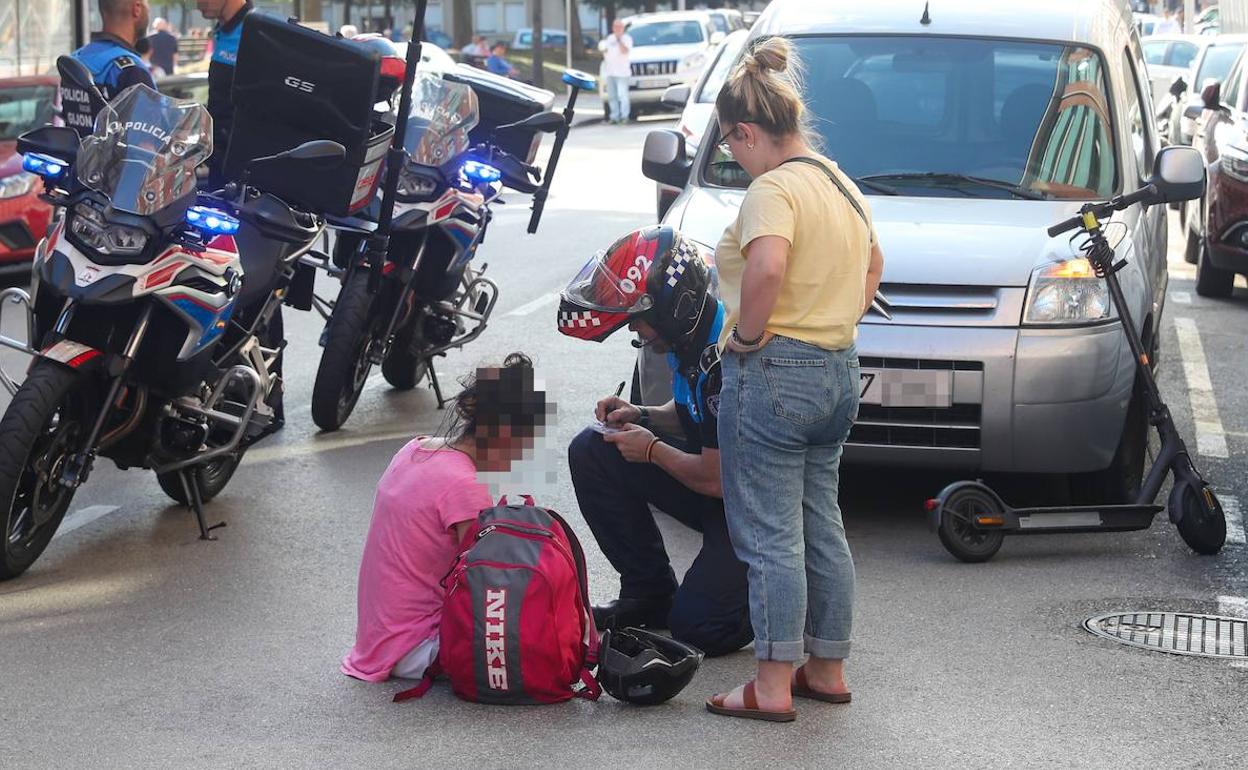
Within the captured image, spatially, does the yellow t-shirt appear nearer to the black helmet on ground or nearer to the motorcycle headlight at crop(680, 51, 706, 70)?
the black helmet on ground

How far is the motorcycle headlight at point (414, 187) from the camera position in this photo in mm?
8673

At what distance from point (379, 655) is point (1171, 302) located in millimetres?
9677

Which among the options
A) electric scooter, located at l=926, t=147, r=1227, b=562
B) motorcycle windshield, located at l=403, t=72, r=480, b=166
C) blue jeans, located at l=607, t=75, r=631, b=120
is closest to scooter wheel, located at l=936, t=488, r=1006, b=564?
electric scooter, located at l=926, t=147, r=1227, b=562

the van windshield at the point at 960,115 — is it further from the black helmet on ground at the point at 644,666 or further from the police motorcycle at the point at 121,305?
the black helmet on ground at the point at 644,666

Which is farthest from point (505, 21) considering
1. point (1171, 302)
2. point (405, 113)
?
point (405, 113)

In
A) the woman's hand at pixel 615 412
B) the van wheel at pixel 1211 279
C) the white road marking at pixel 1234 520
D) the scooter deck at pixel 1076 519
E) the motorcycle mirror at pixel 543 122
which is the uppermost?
the motorcycle mirror at pixel 543 122

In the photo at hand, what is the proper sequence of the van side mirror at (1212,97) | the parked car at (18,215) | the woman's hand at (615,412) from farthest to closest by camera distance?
the van side mirror at (1212,97)
the parked car at (18,215)
the woman's hand at (615,412)

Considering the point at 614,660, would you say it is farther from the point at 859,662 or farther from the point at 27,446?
the point at 27,446

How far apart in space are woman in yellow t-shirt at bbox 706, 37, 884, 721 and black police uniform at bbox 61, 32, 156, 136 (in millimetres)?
3449

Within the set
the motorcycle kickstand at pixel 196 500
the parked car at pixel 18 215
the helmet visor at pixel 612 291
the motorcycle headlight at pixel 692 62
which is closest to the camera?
the helmet visor at pixel 612 291

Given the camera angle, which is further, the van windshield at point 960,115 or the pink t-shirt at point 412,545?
the van windshield at point 960,115

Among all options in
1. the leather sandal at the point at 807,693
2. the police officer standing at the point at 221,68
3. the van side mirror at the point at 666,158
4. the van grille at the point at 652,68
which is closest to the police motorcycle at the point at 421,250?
the police officer standing at the point at 221,68

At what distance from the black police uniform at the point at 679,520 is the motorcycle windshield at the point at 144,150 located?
1694 mm

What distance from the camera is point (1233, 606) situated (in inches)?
241
